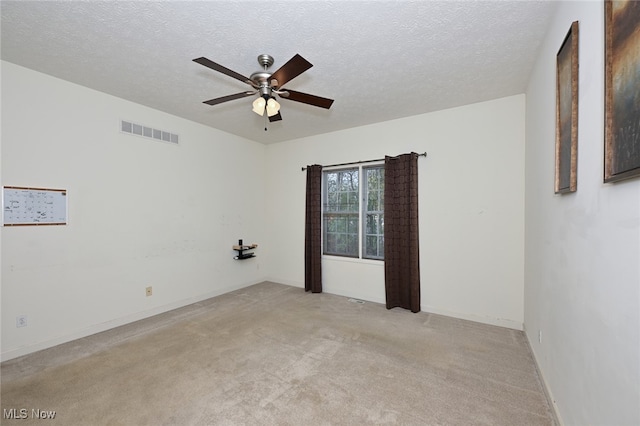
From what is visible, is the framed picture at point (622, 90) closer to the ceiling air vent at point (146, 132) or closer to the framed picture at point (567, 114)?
the framed picture at point (567, 114)

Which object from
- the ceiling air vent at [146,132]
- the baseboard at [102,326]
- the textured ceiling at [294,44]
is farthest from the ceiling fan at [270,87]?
the baseboard at [102,326]

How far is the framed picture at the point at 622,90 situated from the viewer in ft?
2.80

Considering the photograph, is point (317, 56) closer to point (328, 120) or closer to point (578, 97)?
point (328, 120)

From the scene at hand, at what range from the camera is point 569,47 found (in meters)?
1.46

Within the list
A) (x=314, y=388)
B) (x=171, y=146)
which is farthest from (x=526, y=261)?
(x=171, y=146)

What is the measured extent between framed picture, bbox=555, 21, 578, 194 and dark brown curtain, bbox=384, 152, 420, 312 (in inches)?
73.9

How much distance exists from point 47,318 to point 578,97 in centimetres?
444

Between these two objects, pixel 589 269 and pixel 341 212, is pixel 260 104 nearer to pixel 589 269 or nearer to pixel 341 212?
pixel 589 269

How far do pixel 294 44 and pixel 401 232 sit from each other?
2547 millimetres

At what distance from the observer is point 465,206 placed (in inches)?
131

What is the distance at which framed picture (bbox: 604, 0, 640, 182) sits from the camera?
0.85 meters

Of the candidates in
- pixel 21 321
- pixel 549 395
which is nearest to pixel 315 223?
pixel 549 395

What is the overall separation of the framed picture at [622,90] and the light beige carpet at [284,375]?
5.50 ft

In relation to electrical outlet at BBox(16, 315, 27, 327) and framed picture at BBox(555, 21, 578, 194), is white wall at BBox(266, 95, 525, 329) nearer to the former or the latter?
framed picture at BBox(555, 21, 578, 194)
